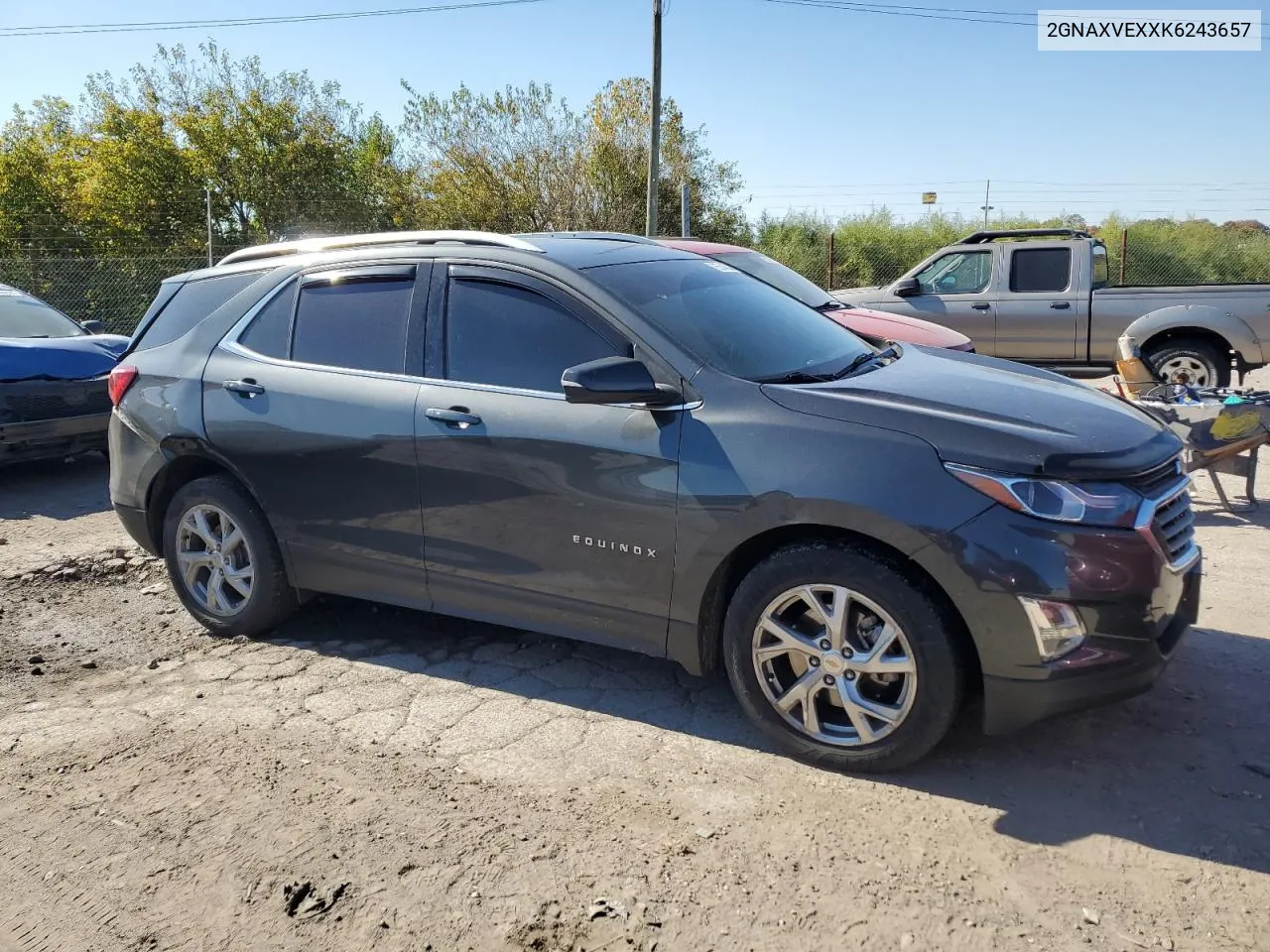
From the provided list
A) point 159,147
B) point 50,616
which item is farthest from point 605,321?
point 159,147

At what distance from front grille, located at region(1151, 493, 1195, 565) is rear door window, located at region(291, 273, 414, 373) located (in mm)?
2887

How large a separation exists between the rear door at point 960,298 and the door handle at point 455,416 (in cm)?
865

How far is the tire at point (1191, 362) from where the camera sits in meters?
10.1

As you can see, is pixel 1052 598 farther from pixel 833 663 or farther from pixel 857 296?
pixel 857 296

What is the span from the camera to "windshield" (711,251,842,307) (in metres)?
8.88

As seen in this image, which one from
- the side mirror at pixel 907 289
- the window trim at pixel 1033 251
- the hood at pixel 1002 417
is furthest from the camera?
the side mirror at pixel 907 289

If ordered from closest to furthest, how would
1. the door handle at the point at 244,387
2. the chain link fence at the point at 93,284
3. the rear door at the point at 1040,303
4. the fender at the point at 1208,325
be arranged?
the door handle at the point at 244,387 → the fender at the point at 1208,325 → the rear door at the point at 1040,303 → the chain link fence at the point at 93,284

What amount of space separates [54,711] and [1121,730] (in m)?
4.15

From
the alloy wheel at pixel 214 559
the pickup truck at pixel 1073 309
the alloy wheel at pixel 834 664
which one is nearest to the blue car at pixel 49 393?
the alloy wheel at pixel 214 559

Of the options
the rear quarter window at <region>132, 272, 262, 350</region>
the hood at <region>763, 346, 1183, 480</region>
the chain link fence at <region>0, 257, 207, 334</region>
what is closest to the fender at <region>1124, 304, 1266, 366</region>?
the hood at <region>763, 346, 1183, 480</region>

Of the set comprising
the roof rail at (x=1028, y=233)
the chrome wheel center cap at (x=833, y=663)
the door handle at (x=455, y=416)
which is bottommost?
the chrome wheel center cap at (x=833, y=663)

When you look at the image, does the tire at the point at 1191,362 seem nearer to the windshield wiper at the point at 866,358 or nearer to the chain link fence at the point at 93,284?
the windshield wiper at the point at 866,358

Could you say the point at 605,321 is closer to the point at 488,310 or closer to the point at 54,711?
the point at 488,310

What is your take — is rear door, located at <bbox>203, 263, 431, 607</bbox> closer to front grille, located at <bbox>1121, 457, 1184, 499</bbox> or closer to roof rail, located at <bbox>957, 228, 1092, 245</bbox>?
front grille, located at <bbox>1121, 457, 1184, 499</bbox>
